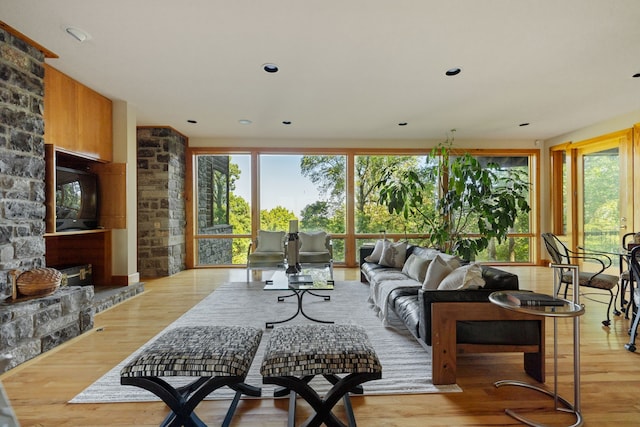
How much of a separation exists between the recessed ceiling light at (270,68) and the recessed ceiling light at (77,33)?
155 cm

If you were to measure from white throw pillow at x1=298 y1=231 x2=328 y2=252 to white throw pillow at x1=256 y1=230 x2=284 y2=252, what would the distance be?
1.23 ft

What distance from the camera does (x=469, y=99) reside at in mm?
4270

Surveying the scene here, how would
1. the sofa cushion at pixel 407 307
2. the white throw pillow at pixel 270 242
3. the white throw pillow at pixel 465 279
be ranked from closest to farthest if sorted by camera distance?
the white throw pillow at pixel 465 279 < the sofa cushion at pixel 407 307 < the white throw pillow at pixel 270 242

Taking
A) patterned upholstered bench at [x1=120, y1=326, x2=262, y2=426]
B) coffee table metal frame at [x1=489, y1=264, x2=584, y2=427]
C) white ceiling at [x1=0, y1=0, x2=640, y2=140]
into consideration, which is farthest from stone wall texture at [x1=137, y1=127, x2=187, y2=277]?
coffee table metal frame at [x1=489, y1=264, x2=584, y2=427]

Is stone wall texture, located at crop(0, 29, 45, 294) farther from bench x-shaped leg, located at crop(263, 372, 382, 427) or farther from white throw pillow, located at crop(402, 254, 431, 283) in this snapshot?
white throw pillow, located at crop(402, 254, 431, 283)

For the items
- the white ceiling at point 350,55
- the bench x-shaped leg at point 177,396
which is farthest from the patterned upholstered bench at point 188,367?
the white ceiling at point 350,55

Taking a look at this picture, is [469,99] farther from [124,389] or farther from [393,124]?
[124,389]

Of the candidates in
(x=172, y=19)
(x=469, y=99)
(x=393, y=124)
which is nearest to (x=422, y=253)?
(x=469, y=99)

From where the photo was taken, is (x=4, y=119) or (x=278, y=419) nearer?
(x=278, y=419)

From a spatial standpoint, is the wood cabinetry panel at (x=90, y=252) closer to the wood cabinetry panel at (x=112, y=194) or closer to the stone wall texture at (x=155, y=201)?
the wood cabinetry panel at (x=112, y=194)

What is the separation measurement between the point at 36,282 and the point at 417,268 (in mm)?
3534

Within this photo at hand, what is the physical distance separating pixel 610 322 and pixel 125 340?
188 inches

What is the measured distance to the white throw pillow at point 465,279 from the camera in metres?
2.24

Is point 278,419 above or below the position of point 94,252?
below
